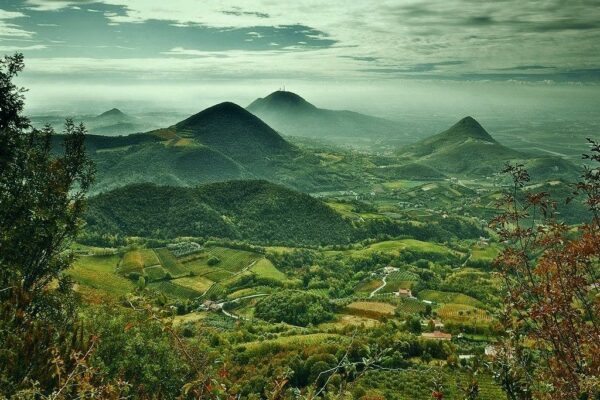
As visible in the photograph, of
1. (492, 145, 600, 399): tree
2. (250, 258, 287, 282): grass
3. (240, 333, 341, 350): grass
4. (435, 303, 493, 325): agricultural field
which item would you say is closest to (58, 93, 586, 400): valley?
(240, 333, 341, 350): grass

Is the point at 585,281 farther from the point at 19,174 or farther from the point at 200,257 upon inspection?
the point at 200,257

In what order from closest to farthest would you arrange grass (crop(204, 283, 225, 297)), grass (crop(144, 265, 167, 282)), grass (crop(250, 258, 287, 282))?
grass (crop(204, 283, 225, 297)), grass (crop(144, 265, 167, 282)), grass (crop(250, 258, 287, 282))

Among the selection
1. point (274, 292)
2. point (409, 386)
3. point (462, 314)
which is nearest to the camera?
point (409, 386)

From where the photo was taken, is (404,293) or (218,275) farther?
(218,275)

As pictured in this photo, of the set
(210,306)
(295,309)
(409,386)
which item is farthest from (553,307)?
(295,309)

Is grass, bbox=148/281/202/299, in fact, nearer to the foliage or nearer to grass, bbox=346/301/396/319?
the foliage

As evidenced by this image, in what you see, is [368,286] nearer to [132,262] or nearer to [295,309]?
[295,309]

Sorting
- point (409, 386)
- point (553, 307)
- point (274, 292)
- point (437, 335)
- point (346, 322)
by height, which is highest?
point (553, 307)
